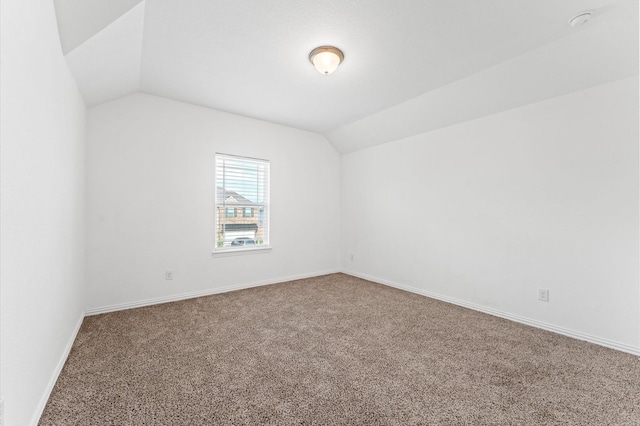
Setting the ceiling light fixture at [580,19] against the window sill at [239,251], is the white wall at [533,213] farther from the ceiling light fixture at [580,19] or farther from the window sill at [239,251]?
the window sill at [239,251]

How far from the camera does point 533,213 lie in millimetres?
2945

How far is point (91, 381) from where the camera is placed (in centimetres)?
186

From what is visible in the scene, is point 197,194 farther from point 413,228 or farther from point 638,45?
point 638,45

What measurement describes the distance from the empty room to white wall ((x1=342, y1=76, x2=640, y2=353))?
0.06 feet

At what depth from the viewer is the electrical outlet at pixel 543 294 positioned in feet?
9.32

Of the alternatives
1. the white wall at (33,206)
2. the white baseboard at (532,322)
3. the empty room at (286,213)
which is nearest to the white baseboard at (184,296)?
the empty room at (286,213)

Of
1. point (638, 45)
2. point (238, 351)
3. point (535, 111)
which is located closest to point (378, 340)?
point (238, 351)

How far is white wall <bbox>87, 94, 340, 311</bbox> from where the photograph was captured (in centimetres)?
319

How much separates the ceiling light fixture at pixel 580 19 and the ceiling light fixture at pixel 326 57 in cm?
170

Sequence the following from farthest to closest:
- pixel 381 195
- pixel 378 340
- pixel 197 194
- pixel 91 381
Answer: pixel 381 195 → pixel 197 194 → pixel 378 340 → pixel 91 381

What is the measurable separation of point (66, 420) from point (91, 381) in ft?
1.26

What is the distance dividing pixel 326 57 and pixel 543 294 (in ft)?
10.3

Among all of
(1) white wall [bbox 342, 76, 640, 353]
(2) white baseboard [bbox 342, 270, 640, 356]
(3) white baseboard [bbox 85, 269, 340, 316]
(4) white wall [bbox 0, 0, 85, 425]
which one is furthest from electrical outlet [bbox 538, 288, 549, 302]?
(4) white wall [bbox 0, 0, 85, 425]

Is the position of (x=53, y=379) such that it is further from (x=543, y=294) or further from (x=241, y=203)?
(x=543, y=294)
